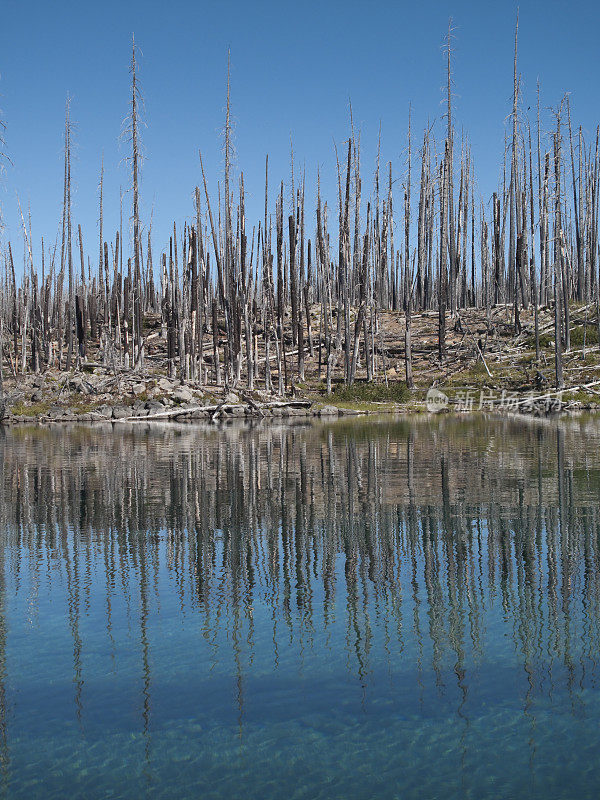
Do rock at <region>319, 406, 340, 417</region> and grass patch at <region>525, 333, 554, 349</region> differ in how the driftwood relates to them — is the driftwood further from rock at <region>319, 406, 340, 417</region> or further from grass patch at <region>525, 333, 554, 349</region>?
grass patch at <region>525, 333, 554, 349</region>

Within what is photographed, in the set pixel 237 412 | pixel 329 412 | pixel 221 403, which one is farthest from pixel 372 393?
pixel 221 403

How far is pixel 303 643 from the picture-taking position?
7.57 m

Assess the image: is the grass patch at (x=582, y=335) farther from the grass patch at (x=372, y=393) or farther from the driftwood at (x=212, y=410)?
the driftwood at (x=212, y=410)

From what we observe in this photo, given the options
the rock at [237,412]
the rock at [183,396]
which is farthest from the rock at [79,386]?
the rock at [237,412]

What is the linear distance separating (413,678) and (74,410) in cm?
4001

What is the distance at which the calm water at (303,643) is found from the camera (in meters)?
5.36

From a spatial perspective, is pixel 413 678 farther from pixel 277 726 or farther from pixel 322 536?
pixel 322 536

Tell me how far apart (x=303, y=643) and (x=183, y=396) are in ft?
124

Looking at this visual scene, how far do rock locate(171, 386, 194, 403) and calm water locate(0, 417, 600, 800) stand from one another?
92.5 ft

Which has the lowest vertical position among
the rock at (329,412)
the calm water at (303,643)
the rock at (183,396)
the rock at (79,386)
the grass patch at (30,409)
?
→ the calm water at (303,643)

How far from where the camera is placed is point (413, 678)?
668 centimetres

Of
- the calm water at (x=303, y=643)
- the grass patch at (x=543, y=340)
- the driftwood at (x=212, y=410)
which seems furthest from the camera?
the grass patch at (x=543, y=340)

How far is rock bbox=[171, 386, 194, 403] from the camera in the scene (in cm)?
4472

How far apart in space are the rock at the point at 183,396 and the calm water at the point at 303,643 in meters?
28.2
